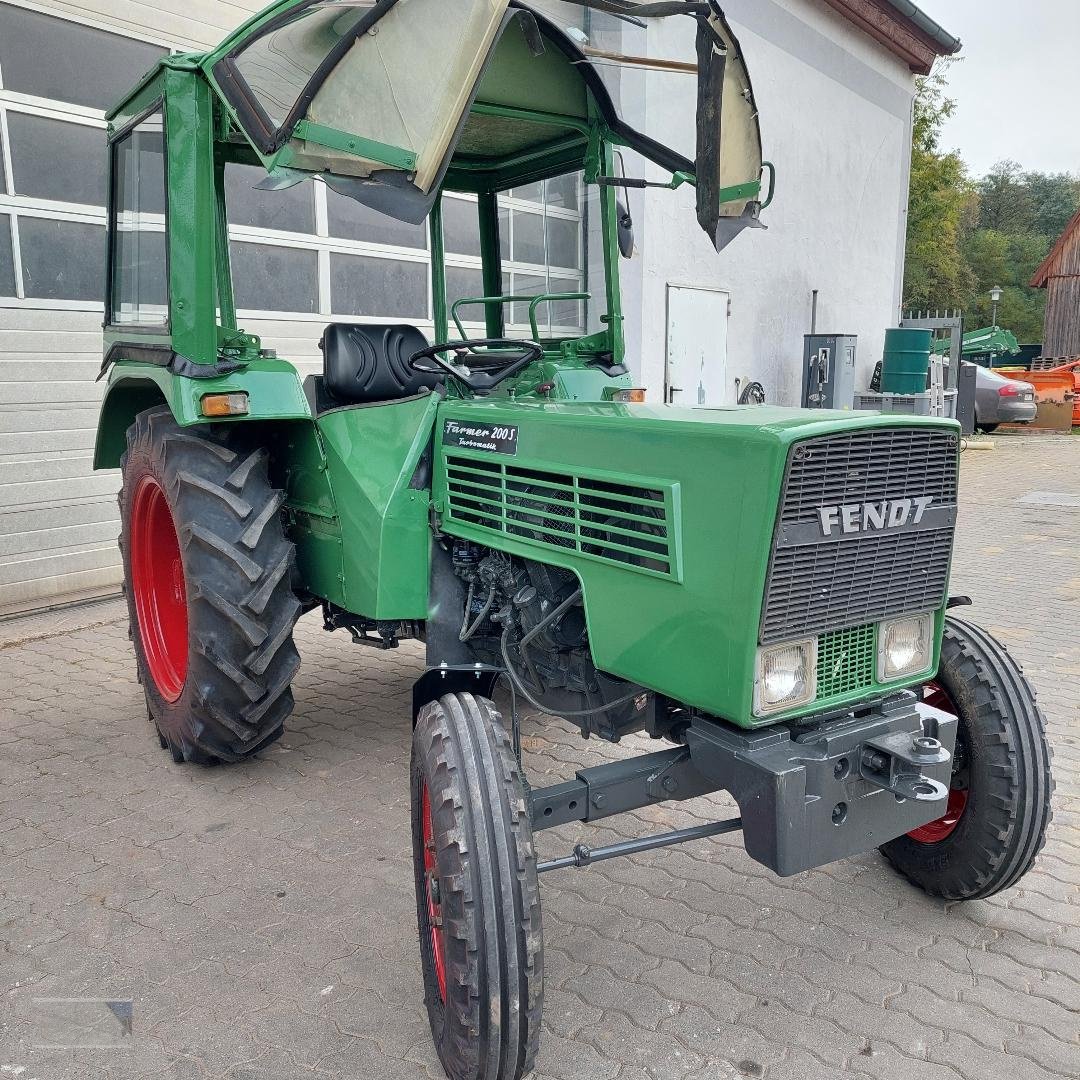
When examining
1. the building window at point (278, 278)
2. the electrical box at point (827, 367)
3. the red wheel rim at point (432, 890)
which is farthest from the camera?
the electrical box at point (827, 367)

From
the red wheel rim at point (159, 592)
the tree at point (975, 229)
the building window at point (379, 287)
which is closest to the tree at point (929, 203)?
the tree at point (975, 229)

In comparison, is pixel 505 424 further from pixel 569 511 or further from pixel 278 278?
pixel 278 278

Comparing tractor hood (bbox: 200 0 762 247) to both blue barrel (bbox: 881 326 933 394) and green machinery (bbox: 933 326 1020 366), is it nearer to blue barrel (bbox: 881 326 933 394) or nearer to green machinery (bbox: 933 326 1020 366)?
blue barrel (bbox: 881 326 933 394)

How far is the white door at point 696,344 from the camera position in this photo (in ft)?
34.3

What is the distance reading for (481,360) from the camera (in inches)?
137

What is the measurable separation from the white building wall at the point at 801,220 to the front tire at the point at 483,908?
774cm

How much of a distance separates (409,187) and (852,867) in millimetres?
2316

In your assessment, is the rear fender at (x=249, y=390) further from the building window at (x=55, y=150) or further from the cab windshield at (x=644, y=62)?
the building window at (x=55, y=150)

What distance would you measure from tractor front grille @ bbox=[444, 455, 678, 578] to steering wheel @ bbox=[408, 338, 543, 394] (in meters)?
0.34

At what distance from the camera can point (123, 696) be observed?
448 cm

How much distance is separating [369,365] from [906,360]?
12.1 meters

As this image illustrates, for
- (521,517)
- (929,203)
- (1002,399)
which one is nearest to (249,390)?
(521,517)

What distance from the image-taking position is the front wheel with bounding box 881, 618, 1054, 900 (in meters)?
2.57

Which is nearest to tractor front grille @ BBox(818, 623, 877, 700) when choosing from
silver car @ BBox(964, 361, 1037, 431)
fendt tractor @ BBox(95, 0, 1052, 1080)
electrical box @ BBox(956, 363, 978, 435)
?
fendt tractor @ BBox(95, 0, 1052, 1080)
